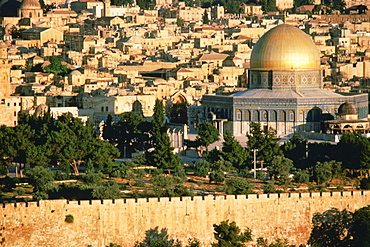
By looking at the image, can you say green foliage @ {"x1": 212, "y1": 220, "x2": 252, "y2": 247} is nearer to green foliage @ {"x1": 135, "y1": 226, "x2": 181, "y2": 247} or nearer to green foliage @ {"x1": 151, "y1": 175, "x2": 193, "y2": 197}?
green foliage @ {"x1": 135, "y1": 226, "x2": 181, "y2": 247}

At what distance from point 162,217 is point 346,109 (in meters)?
23.4

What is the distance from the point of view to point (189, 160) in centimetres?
5856

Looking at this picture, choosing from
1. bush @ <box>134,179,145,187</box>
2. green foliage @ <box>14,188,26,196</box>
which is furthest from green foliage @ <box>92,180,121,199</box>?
bush @ <box>134,179,145,187</box>

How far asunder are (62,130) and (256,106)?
12.9 metres

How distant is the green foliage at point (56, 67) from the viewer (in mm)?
90119


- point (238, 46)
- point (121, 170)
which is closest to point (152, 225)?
point (121, 170)

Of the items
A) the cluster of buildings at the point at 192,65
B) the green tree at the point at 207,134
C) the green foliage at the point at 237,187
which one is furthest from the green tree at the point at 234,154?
the cluster of buildings at the point at 192,65

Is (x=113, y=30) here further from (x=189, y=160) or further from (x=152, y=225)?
(x=152, y=225)

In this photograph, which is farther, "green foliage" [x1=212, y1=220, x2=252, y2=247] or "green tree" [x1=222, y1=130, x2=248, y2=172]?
"green tree" [x1=222, y1=130, x2=248, y2=172]

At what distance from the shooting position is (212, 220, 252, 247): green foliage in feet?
134

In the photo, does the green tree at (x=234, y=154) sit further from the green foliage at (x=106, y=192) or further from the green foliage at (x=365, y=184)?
the green foliage at (x=106, y=192)

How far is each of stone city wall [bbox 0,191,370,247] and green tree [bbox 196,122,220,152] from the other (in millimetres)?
16861

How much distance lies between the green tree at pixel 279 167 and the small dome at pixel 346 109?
11739 millimetres

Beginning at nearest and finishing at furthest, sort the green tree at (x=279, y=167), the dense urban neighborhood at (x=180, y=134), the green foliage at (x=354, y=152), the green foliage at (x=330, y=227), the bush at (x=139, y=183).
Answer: the dense urban neighborhood at (x=180, y=134), the green foliage at (x=330, y=227), the bush at (x=139, y=183), the green tree at (x=279, y=167), the green foliage at (x=354, y=152)
